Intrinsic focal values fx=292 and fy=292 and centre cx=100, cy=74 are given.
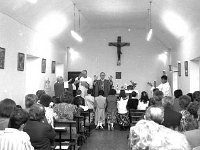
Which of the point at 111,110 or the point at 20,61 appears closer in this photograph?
the point at 20,61

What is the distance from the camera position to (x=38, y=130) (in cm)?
403

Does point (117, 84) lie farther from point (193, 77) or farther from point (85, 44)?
point (193, 77)

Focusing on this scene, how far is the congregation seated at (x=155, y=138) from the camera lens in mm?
2018

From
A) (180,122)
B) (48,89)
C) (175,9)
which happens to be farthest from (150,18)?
(180,122)

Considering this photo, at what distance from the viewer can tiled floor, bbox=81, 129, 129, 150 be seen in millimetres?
7546

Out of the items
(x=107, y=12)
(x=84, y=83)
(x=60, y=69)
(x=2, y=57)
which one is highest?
(x=107, y=12)

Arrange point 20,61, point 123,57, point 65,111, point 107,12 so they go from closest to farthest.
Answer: point 65,111, point 20,61, point 107,12, point 123,57

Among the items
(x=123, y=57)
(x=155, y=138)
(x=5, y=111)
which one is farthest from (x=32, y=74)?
(x=155, y=138)

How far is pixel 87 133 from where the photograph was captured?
356 inches

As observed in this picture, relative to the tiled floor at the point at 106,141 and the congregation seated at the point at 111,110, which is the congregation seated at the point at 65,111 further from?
the congregation seated at the point at 111,110

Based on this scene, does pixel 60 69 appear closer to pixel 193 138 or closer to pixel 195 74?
pixel 195 74

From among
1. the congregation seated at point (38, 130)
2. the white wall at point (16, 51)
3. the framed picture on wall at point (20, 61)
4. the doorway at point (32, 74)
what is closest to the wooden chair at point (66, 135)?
the congregation seated at point (38, 130)

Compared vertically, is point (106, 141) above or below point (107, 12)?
below

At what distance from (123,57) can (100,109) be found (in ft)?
21.2
